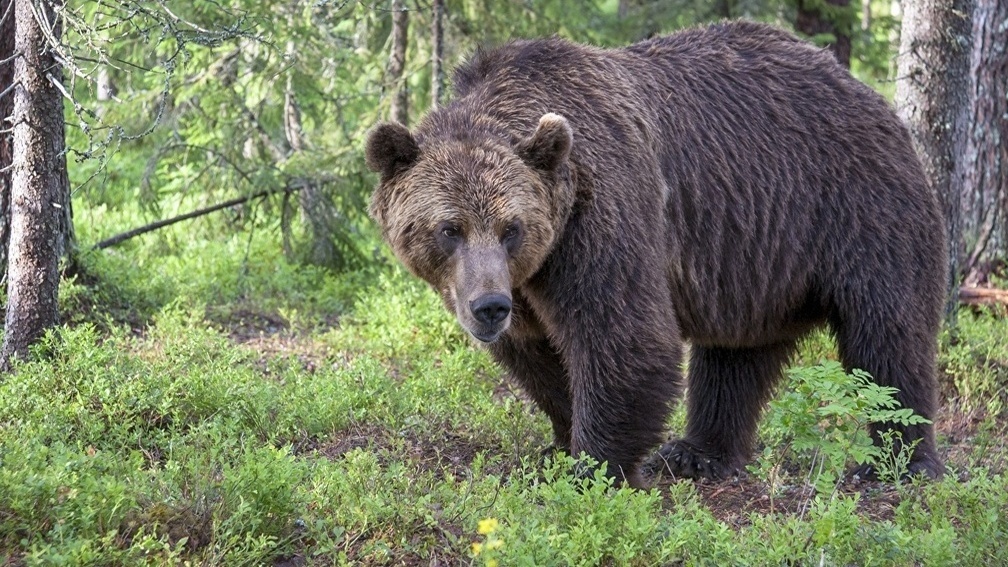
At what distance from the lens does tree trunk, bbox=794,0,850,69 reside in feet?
48.2

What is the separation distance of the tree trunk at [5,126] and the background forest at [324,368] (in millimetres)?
23

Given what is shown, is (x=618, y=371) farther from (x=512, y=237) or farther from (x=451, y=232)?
A: (x=451, y=232)

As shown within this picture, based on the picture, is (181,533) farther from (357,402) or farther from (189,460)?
(357,402)

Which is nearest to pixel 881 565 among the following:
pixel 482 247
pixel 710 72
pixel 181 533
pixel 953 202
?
pixel 482 247

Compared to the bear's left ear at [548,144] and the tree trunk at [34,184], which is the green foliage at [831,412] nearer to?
the bear's left ear at [548,144]

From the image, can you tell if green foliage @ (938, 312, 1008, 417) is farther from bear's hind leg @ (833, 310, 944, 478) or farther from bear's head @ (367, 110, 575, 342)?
bear's head @ (367, 110, 575, 342)

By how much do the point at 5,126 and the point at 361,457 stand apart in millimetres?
3638

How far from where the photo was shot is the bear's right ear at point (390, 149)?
5371mm

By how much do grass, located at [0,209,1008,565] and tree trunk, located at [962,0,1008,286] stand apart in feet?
2.79

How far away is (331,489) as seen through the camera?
4.74 m

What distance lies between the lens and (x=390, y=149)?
217 inches

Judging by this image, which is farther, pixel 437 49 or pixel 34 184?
pixel 437 49

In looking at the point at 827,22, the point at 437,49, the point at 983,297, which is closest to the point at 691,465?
the point at 983,297

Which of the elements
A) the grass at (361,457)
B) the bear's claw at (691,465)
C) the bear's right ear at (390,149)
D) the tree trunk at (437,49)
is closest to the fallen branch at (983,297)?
the grass at (361,457)
